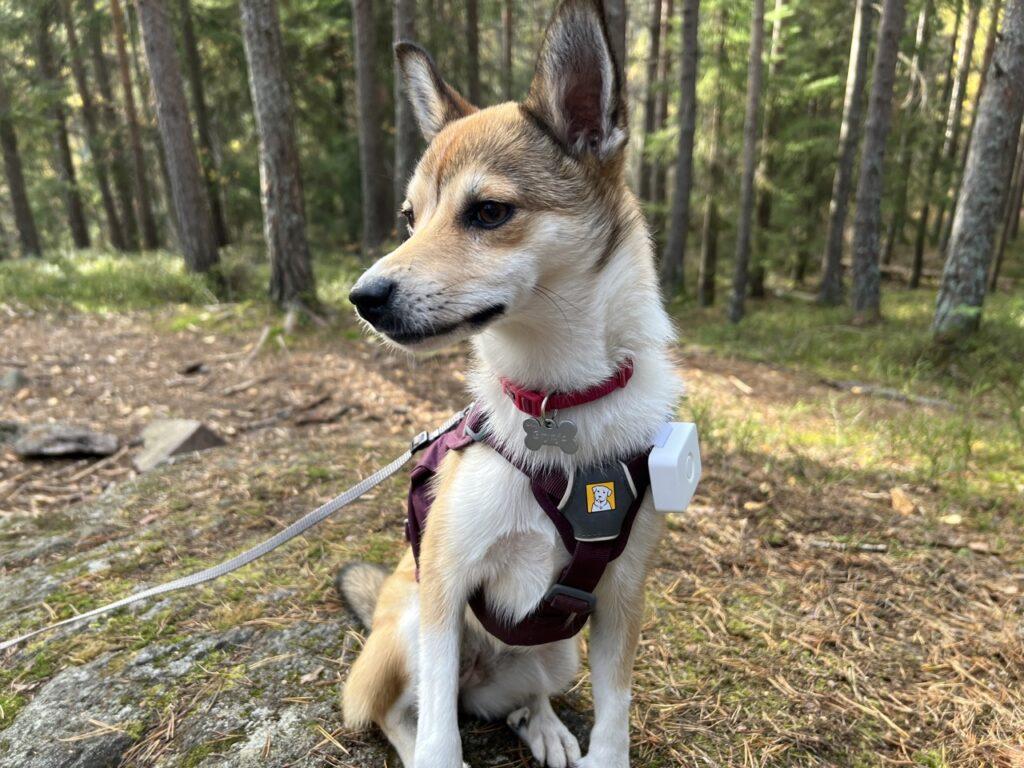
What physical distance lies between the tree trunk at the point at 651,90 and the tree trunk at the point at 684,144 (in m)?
1.77

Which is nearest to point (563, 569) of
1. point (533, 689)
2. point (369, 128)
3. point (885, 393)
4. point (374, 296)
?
point (533, 689)

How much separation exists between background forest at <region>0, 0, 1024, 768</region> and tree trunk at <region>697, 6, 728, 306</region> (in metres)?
0.10

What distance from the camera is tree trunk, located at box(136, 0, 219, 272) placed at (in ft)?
35.0

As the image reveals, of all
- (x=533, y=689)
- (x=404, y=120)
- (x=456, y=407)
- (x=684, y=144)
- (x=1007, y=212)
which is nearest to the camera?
(x=533, y=689)

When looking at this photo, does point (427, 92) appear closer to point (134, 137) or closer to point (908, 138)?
point (908, 138)

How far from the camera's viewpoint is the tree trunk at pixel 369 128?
12.8 meters

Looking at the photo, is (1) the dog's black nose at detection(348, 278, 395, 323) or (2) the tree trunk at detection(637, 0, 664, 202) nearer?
(1) the dog's black nose at detection(348, 278, 395, 323)

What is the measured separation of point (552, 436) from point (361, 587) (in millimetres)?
1433

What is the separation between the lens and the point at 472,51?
16.3 m

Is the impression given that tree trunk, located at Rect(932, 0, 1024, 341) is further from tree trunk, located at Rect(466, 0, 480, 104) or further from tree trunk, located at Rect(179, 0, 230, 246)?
tree trunk, located at Rect(179, 0, 230, 246)

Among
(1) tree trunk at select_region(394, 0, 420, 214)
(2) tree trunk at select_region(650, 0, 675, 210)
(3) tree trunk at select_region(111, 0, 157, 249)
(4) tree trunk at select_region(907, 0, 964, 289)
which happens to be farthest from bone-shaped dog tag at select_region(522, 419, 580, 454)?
(3) tree trunk at select_region(111, 0, 157, 249)

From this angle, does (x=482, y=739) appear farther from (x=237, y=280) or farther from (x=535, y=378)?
(x=237, y=280)

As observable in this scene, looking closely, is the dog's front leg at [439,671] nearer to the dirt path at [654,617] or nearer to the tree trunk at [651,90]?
the dirt path at [654,617]

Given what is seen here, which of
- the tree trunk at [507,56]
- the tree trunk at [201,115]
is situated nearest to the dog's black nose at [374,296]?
the tree trunk at [201,115]
